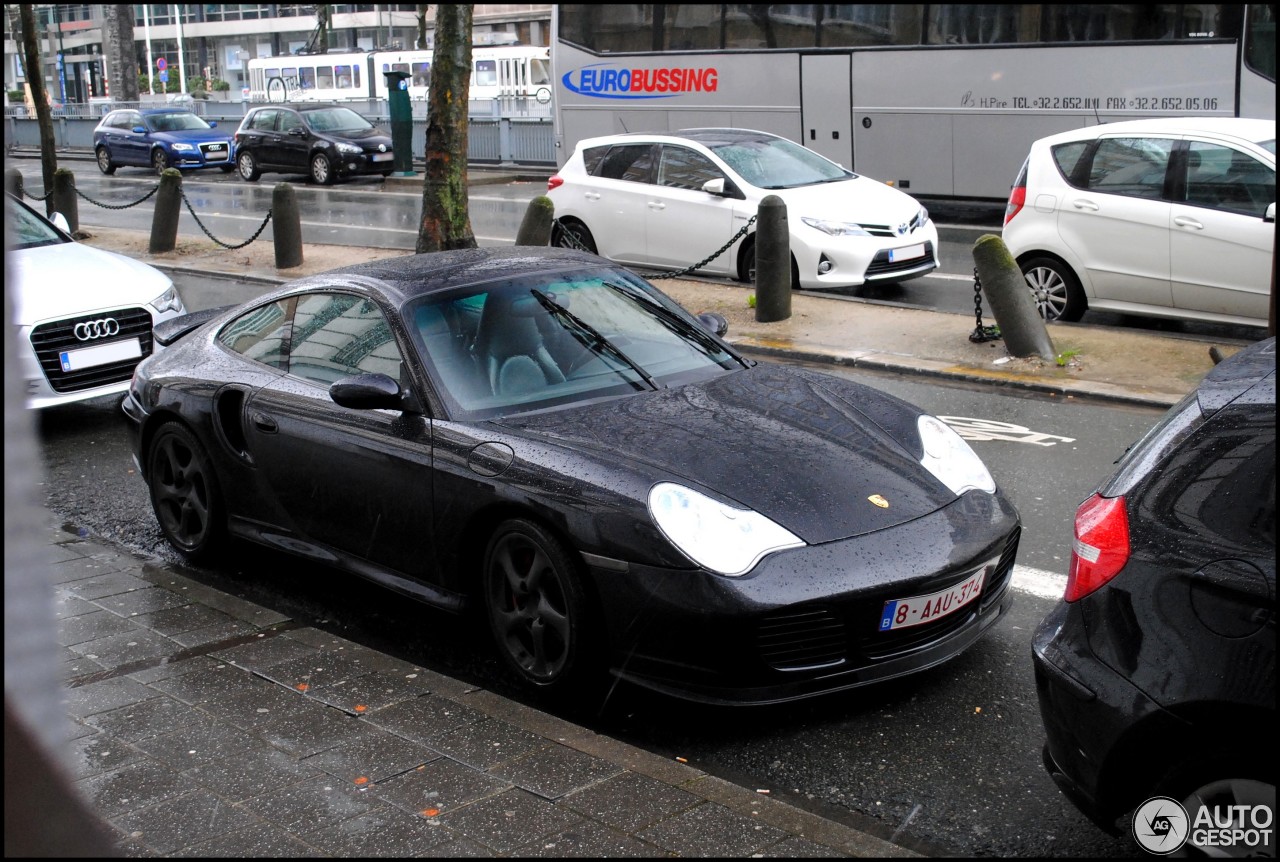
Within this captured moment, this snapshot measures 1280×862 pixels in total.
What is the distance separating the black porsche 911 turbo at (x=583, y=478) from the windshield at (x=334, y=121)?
26.0m

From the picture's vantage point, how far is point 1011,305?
9938 mm

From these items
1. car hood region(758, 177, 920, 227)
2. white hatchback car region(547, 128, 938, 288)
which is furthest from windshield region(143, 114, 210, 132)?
car hood region(758, 177, 920, 227)

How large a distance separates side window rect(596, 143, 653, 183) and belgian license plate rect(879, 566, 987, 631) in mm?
10418

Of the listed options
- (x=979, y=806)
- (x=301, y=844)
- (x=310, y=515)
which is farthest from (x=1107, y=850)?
(x=310, y=515)

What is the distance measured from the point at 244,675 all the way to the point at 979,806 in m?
2.48

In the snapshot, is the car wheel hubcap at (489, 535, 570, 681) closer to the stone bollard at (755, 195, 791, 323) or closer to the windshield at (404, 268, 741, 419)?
the windshield at (404, 268, 741, 419)

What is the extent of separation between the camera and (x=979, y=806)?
3.85 m

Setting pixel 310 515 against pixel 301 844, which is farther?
pixel 310 515

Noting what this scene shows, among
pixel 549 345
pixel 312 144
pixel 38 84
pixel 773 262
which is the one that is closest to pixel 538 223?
pixel 773 262

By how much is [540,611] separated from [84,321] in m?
5.60

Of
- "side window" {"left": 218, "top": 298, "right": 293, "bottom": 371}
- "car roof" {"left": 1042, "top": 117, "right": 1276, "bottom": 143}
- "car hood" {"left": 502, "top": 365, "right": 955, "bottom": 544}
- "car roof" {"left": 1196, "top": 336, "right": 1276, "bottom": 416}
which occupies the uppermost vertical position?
"car roof" {"left": 1042, "top": 117, "right": 1276, "bottom": 143}

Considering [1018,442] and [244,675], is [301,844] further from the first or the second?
[1018,442]

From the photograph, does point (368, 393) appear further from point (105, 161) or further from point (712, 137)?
point (105, 161)

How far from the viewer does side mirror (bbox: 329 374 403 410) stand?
504cm
